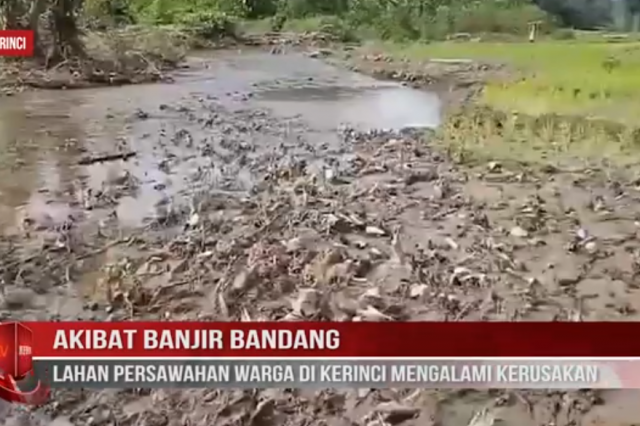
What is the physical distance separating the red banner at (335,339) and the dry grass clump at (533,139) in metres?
0.27

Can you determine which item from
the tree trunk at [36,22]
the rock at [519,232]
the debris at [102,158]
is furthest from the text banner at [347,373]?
the tree trunk at [36,22]

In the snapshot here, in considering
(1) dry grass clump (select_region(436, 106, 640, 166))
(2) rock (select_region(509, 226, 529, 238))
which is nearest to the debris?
(1) dry grass clump (select_region(436, 106, 640, 166))

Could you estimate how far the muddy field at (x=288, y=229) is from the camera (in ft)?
3.88

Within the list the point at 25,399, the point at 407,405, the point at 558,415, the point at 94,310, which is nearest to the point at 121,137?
the point at 94,310

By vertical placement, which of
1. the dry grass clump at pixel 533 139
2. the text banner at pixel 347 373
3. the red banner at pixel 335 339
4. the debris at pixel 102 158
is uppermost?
the dry grass clump at pixel 533 139

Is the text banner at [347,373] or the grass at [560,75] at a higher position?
the grass at [560,75]

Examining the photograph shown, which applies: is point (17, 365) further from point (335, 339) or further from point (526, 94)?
point (526, 94)

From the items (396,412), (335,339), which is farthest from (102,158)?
(396,412)

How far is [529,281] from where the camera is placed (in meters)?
1.19

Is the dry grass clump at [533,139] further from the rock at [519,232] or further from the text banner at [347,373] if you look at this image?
the text banner at [347,373]

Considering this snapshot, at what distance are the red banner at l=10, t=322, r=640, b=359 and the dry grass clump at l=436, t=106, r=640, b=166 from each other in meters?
0.27

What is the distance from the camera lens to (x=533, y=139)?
4.05 ft

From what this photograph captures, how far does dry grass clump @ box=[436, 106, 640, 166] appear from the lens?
4.02 ft

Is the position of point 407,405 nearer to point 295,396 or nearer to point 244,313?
point 295,396
